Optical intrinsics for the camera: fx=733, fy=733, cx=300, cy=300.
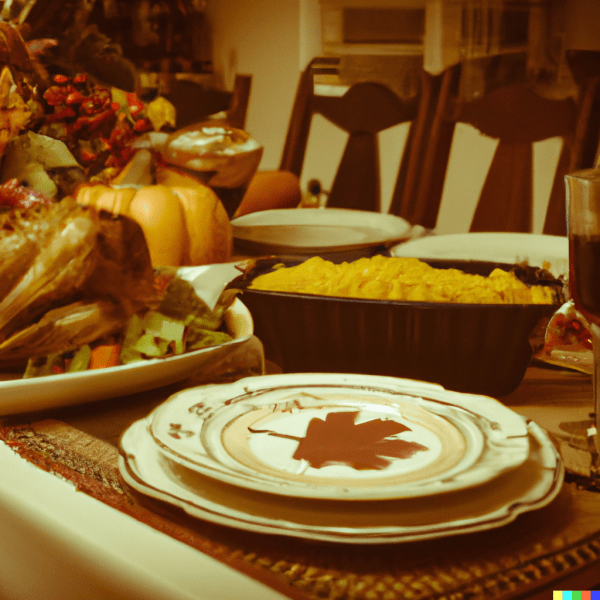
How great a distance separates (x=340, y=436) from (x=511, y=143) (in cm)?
155

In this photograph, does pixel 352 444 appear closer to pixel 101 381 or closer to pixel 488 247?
pixel 101 381

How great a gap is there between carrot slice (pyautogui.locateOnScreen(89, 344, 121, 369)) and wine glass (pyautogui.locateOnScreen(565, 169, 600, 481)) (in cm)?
32

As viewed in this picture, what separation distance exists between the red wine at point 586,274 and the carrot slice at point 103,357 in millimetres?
325

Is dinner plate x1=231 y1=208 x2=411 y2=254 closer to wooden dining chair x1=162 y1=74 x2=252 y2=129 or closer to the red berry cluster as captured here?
the red berry cluster

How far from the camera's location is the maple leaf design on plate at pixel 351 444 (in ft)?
1.23

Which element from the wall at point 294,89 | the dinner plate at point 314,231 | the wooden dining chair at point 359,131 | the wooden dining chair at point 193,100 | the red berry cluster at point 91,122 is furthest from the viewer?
the wooden dining chair at point 193,100

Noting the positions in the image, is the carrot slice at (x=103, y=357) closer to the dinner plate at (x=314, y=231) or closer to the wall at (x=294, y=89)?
the dinner plate at (x=314, y=231)

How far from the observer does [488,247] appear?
0.93 m

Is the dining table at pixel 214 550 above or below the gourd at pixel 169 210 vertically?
below

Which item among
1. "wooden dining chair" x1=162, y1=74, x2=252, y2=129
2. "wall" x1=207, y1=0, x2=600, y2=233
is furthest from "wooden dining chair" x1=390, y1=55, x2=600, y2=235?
"wooden dining chair" x1=162, y1=74, x2=252, y2=129

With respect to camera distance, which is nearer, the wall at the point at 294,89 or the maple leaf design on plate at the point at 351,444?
the maple leaf design on plate at the point at 351,444

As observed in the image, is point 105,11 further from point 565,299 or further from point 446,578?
point 446,578

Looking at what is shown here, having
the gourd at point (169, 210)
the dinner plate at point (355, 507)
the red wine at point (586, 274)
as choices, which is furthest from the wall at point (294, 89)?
the dinner plate at point (355, 507)

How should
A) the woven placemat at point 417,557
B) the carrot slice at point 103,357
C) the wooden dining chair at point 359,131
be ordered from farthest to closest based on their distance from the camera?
the wooden dining chair at point 359,131
the carrot slice at point 103,357
the woven placemat at point 417,557
